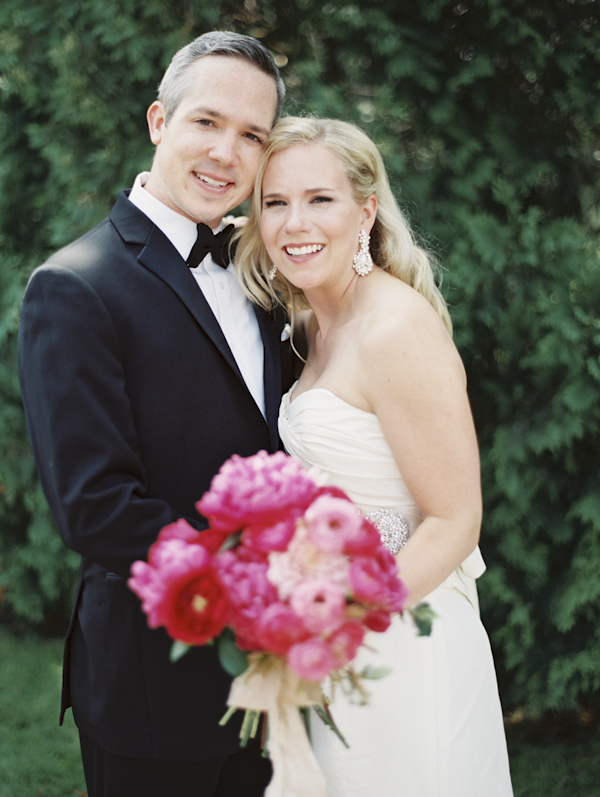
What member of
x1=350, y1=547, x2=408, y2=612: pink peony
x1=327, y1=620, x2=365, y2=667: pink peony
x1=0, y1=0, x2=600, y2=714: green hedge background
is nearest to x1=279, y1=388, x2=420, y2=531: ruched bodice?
x1=350, y1=547, x2=408, y2=612: pink peony

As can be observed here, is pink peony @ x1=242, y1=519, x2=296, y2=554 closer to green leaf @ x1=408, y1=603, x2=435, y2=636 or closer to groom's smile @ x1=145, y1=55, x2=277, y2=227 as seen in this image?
green leaf @ x1=408, y1=603, x2=435, y2=636

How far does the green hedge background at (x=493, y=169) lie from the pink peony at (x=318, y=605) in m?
2.44

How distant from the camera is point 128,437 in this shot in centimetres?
192

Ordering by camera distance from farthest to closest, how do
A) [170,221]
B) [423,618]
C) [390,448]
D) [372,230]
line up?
[372,230] → [170,221] → [390,448] → [423,618]

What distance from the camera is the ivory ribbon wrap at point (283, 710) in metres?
1.34

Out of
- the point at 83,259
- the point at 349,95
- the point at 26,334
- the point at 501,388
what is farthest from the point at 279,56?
the point at 26,334

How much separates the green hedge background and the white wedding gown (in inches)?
56.6

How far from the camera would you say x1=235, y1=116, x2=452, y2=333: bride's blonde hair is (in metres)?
2.37

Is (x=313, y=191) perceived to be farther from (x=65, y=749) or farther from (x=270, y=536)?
(x=65, y=749)

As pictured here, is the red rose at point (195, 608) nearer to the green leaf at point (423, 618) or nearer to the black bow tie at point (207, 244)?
the green leaf at point (423, 618)

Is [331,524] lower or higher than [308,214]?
lower

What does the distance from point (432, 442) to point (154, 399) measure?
78 cm

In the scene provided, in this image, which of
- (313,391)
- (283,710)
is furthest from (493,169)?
(283,710)

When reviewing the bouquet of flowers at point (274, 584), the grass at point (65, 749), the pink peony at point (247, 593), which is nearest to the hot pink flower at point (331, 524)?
the bouquet of flowers at point (274, 584)
